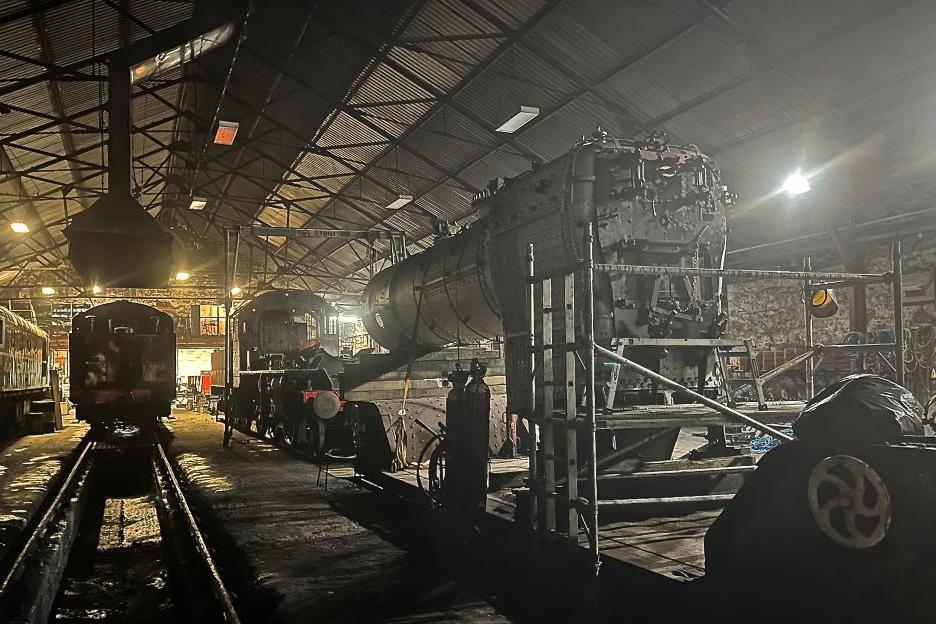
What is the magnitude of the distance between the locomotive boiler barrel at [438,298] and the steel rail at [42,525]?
4.29 m

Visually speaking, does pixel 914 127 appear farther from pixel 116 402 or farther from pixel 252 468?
pixel 116 402

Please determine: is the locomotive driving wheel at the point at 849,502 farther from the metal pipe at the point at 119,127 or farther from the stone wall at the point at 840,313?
the metal pipe at the point at 119,127

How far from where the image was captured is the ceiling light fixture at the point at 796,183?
1166 centimetres

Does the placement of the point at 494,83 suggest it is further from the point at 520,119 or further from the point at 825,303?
the point at 825,303

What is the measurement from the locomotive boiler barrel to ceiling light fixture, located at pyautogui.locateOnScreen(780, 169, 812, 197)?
674 cm

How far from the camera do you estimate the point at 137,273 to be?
10.8 metres

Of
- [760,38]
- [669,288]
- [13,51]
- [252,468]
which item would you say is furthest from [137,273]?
[760,38]

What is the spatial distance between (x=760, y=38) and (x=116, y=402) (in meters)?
14.4

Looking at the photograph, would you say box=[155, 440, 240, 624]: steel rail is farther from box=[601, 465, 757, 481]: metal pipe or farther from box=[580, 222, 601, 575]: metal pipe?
box=[601, 465, 757, 481]: metal pipe

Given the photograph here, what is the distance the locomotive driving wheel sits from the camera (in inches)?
99.3

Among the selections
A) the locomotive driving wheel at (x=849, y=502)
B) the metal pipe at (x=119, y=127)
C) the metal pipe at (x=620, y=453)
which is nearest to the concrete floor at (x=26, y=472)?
the metal pipe at (x=119, y=127)

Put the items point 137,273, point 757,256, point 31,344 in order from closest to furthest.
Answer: point 137,273 < point 757,256 < point 31,344

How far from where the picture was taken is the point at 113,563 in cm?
683

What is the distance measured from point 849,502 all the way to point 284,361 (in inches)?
506
